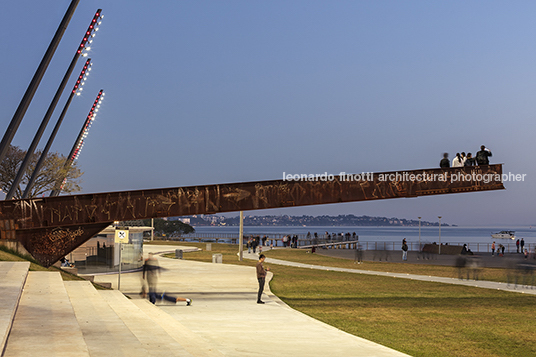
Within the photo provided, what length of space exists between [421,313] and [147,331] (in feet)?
32.2

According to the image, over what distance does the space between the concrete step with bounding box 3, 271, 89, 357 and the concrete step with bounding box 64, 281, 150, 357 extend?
13.6 inches

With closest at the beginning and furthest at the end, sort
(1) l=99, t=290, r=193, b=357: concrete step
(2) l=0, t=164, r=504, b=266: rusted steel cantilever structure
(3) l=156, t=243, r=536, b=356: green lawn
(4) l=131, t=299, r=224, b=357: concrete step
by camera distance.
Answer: (1) l=99, t=290, r=193, b=357: concrete step < (4) l=131, t=299, r=224, b=357: concrete step < (3) l=156, t=243, r=536, b=356: green lawn < (2) l=0, t=164, r=504, b=266: rusted steel cantilever structure

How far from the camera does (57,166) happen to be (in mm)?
49062

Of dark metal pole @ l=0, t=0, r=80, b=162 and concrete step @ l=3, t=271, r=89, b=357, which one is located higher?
dark metal pole @ l=0, t=0, r=80, b=162

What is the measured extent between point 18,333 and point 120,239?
41.7ft

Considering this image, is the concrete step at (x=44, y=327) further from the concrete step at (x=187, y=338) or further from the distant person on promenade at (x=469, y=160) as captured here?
the distant person on promenade at (x=469, y=160)

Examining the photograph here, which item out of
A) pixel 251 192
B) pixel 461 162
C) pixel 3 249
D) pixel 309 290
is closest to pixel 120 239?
pixel 3 249

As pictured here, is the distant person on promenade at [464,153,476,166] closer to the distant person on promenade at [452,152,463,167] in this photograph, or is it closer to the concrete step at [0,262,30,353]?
the distant person on promenade at [452,152,463,167]

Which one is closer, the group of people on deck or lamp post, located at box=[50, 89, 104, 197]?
the group of people on deck

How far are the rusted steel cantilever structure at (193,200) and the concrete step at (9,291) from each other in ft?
5.46

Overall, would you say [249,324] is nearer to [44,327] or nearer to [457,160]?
[44,327]

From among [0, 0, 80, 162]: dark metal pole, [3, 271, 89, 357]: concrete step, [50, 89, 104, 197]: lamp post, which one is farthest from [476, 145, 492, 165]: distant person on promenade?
[50, 89, 104, 197]: lamp post

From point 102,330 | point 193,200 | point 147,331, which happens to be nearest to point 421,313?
point 193,200

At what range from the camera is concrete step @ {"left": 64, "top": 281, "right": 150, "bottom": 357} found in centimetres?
815
